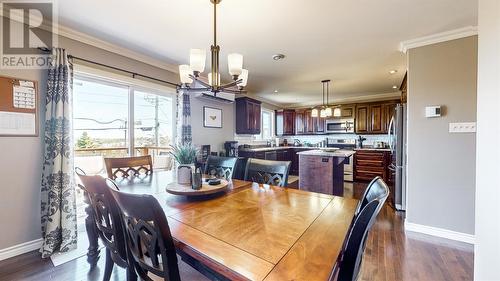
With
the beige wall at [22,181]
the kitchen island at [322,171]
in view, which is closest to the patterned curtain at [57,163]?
the beige wall at [22,181]

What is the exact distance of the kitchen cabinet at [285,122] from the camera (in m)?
6.89

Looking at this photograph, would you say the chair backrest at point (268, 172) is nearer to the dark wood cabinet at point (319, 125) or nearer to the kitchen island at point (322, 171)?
the kitchen island at point (322, 171)

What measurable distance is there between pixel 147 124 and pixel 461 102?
4.14m

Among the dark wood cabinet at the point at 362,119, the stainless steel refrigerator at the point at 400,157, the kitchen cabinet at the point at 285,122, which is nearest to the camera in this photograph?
the stainless steel refrigerator at the point at 400,157

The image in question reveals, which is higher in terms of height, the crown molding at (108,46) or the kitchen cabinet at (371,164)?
the crown molding at (108,46)

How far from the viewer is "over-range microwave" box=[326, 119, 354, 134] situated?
6000mm

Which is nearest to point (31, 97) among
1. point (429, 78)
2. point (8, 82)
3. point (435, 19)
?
point (8, 82)

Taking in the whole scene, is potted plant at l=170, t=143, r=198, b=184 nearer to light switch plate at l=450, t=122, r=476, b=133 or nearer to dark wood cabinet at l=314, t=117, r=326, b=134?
light switch plate at l=450, t=122, r=476, b=133

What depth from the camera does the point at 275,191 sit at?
5.50ft

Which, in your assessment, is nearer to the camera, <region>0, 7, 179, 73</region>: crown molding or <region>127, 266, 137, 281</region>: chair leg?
<region>127, 266, 137, 281</region>: chair leg

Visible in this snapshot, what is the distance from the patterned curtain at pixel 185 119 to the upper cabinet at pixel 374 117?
470 cm

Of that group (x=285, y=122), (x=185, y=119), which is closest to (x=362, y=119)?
(x=285, y=122)

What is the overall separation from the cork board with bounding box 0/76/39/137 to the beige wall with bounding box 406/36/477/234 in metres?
4.36

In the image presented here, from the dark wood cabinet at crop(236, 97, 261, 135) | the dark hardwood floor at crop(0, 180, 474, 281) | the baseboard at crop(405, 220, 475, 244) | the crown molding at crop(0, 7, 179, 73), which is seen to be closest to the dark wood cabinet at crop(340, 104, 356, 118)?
the dark wood cabinet at crop(236, 97, 261, 135)
